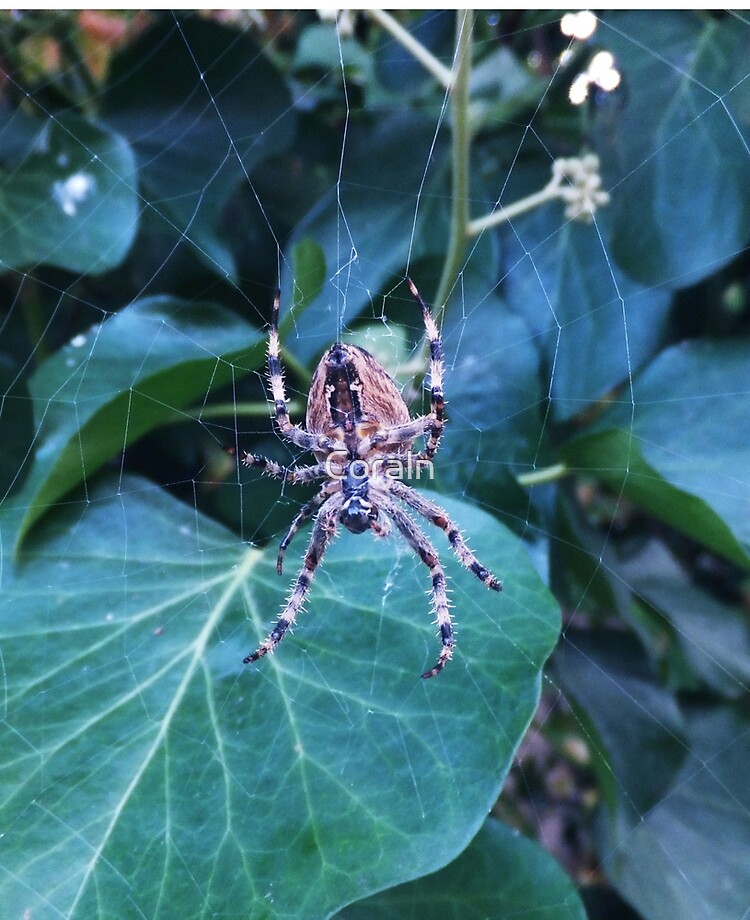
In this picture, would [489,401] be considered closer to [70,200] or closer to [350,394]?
[350,394]

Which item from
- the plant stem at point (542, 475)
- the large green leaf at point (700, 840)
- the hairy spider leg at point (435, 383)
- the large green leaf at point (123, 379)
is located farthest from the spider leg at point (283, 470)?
the large green leaf at point (700, 840)

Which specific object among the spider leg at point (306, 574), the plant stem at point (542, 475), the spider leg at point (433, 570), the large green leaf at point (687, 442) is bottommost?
the spider leg at point (306, 574)

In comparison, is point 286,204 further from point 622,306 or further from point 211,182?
point 622,306

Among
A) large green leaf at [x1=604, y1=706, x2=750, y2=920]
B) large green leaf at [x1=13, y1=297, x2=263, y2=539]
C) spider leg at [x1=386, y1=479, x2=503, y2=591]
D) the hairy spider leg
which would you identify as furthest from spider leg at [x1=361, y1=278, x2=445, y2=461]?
large green leaf at [x1=604, y1=706, x2=750, y2=920]

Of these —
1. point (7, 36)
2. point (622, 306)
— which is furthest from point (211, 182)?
Result: point (622, 306)

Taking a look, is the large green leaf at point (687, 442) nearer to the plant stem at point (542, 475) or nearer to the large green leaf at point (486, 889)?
the plant stem at point (542, 475)

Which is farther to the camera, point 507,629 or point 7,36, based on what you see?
point 7,36
